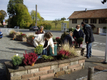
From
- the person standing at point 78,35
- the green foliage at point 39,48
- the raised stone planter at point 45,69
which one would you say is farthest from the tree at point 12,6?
the raised stone planter at point 45,69

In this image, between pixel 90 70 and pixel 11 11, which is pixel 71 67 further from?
pixel 11 11

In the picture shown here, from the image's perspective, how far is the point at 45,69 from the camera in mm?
4059

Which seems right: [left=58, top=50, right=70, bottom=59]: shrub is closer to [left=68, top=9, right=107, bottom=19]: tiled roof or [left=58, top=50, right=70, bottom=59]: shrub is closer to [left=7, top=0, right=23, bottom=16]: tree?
[left=68, top=9, right=107, bottom=19]: tiled roof

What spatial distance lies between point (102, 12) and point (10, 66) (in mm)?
34122

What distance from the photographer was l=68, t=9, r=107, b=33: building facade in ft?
105

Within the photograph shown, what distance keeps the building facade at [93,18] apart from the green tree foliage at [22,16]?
20969 mm

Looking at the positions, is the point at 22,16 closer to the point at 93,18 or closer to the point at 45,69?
the point at 93,18

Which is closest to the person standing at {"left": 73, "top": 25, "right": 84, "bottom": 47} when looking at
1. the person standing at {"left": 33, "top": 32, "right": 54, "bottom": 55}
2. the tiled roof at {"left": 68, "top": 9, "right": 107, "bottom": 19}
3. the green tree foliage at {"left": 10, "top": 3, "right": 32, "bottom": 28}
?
the person standing at {"left": 33, "top": 32, "right": 54, "bottom": 55}

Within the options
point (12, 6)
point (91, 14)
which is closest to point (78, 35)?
point (91, 14)

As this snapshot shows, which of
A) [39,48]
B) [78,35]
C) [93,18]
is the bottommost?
[39,48]

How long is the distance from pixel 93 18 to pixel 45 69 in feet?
105

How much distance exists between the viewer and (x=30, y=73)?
3.80 metres

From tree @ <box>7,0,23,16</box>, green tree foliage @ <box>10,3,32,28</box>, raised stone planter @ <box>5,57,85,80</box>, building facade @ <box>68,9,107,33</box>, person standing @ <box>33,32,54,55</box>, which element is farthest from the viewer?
tree @ <box>7,0,23,16</box>

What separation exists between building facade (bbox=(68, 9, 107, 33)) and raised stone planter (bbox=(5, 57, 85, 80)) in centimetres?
2764
